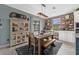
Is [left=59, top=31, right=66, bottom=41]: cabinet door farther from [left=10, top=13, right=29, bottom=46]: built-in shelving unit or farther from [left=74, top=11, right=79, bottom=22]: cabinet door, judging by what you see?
[left=10, top=13, right=29, bottom=46]: built-in shelving unit

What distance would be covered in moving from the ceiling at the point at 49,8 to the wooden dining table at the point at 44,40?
1.73 ft

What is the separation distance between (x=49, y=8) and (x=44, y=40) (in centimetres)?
80

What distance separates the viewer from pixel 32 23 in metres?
2.55

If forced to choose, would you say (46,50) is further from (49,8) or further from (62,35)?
(49,8)

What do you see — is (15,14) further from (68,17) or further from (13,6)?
(68,17)

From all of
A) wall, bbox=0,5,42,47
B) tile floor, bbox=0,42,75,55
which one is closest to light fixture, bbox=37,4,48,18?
wall, bbox=0,5,42,47

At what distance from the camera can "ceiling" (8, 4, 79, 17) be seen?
2.43 m

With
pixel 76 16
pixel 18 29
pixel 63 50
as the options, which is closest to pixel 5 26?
pixel 18 29

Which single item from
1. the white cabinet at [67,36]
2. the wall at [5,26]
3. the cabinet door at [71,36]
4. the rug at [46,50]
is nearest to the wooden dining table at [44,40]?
the rug at [46,50]

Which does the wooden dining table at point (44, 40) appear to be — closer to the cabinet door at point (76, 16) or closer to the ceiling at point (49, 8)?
the ceiling at point (49, 8)

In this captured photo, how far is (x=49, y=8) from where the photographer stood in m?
2.54

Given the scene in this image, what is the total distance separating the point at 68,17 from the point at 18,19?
118 cm
